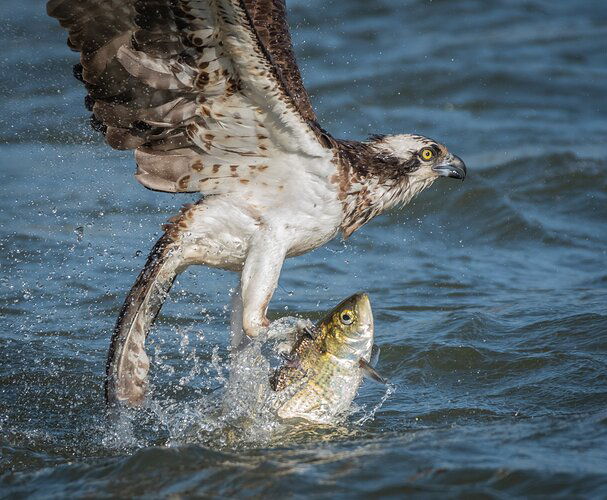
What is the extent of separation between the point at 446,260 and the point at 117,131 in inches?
159

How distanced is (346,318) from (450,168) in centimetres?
153

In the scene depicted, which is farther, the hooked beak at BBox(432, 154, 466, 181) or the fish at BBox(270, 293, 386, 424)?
the hooked beak at BBox(432, 154, 466, 181)

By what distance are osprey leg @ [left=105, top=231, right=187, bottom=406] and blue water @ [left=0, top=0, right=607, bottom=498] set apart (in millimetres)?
201

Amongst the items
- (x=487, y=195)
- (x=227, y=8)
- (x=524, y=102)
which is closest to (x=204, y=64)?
(x=227, y=8)

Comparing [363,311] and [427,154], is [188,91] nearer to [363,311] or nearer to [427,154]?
[363,311]

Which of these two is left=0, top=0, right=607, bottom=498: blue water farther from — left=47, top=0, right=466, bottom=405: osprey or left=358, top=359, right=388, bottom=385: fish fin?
left=47, top=0, right=466, bottom=405: osprey

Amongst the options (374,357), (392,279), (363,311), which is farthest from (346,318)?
(392,279)

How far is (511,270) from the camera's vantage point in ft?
28.0

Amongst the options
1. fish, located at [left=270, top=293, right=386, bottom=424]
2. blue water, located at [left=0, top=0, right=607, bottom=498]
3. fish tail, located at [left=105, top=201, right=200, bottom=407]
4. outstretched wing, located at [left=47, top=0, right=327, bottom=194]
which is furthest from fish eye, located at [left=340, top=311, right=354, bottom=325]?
fish tail, located at [left=105, top=201, right=200, bottom=407]

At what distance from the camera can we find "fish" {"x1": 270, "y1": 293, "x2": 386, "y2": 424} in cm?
506

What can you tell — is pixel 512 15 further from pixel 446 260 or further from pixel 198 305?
pixel 198 305

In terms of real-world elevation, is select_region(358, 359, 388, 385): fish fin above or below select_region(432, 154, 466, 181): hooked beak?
below

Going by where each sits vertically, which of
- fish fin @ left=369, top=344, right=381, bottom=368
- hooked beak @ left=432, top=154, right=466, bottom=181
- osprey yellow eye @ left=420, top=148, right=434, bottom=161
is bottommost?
fish fin @ left=369, top=344, right=381, bottom=368

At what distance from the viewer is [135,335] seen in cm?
538
